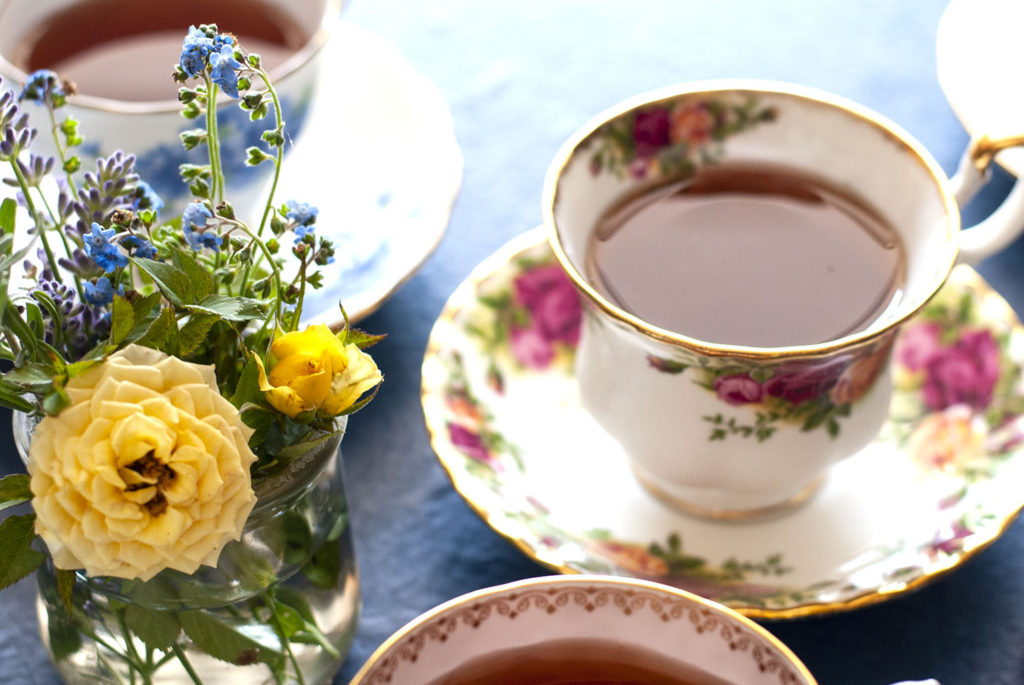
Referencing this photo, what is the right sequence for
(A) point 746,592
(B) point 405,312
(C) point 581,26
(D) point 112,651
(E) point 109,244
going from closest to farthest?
(E) point 109,244
(D) point 112,651
(A) point 746,592
(B) point 405,312
(C) point 581,26

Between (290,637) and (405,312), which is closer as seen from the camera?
(290,637)

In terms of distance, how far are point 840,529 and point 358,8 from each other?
0.70 metres

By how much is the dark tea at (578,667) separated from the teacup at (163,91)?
422 millimetres

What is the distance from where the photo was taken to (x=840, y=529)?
72cm

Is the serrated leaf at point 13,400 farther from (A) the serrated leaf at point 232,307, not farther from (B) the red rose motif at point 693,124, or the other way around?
(B) the red rose motif at point 693,124

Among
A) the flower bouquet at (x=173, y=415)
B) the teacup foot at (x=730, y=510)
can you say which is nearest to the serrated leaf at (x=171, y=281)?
the flower bouquet at (x=173, y=415)

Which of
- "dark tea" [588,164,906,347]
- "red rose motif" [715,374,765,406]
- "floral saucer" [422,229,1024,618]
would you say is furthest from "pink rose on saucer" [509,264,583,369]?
"red rose motif" [715,374,765,406]

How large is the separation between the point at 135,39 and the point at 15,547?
0.55 meters

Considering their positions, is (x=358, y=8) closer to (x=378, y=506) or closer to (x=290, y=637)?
(x=378, y=506)

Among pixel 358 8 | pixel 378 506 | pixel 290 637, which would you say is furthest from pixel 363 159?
pixel 290 637

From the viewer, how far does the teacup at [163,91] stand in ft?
2.53

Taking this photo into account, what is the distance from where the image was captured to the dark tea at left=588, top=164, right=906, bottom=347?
0.72 metres

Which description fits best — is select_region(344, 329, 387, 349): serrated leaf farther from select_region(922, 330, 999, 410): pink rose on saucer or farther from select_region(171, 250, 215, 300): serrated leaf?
select_region(922, 330, 999, 410): pink rose on saucer

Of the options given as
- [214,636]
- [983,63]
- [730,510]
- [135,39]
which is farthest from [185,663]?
[983,63]
